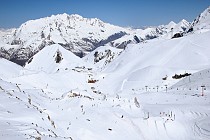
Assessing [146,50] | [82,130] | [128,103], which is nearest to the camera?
[82,130]

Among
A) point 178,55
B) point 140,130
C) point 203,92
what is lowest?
point 140,130

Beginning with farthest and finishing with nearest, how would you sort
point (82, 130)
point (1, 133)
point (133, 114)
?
point (133, 114), point (82, 130), point (1, 133)

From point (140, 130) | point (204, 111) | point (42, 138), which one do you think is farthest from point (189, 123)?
point (42, 138)

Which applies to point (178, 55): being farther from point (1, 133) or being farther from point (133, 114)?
point (1, 133)

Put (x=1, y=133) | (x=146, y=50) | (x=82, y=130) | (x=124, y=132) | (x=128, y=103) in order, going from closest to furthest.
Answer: (x=1, y=133) → (x=82, y=130) → (x=124, y=132) → (x=128, y=103) → (x=146, y=50)

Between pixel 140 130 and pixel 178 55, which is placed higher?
pixel 178 55

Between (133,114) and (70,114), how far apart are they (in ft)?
21.4

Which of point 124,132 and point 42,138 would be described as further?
point 124,132

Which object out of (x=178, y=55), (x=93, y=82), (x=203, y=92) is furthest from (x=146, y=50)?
(x=203, y=92)

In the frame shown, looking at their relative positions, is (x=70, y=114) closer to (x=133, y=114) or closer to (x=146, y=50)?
(x=133, y=114)

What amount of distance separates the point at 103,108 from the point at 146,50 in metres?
71.0

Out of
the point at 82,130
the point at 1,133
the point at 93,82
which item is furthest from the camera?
the point at 93,82

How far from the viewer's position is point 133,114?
26953 millimetres

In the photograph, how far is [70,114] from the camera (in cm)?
2292
